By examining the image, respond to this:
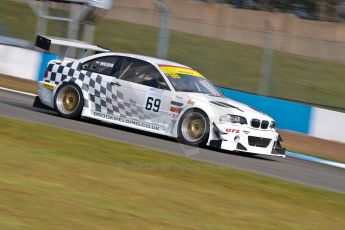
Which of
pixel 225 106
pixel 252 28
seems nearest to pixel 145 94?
pixel 225 106

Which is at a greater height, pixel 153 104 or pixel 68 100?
pixel 153 104

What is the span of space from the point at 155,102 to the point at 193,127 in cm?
78

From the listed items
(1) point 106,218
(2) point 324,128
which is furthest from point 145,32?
(1) point 106,218

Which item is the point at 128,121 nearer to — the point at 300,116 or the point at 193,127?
the point at 193,127

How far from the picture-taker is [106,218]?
237 inches

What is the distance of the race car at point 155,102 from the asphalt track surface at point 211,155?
8.0 inches

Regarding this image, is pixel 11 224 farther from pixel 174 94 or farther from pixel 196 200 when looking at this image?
pixel 174 94

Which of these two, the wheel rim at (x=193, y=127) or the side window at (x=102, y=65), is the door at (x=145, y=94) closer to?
the side window at (x=102, y=65)

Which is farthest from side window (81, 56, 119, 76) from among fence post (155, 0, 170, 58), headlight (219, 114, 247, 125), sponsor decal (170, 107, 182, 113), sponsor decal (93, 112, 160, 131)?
fence post (155, 0, 170, 58)

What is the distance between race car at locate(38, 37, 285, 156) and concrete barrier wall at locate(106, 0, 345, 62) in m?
6.09

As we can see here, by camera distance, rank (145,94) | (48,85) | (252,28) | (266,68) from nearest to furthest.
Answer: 1. (145,94)
2. (48,85)
3. (266,68)
4. (252,28)

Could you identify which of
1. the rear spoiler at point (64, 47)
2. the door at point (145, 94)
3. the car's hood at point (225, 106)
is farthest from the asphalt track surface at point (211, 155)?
the rear spoiler at point (64, 47)

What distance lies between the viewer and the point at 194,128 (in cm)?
1161

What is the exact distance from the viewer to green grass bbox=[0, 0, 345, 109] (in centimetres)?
1858
